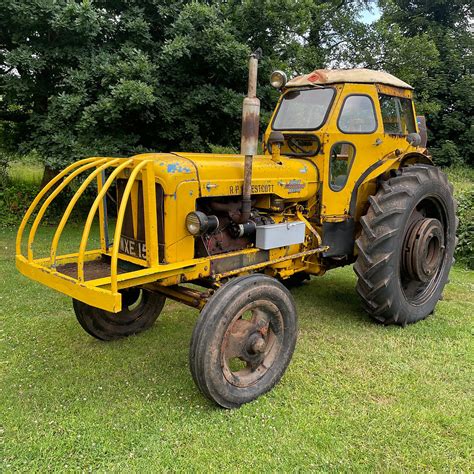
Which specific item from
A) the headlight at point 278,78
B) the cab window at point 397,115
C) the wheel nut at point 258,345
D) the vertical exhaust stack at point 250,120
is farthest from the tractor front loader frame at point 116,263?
the cab window at point 397,115

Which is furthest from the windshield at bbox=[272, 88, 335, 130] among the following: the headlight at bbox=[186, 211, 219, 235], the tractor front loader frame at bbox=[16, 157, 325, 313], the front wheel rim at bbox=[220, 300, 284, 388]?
the front wheel rim at bbox=[220, 300, 284, 388]

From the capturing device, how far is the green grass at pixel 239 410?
8.82 feet

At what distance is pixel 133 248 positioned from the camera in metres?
3.50

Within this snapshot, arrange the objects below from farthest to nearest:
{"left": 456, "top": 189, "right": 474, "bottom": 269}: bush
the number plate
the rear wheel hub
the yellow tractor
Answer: {"left": 456, "top": 189, "right": 474, "bottom": 269}: bush
the rear wheel hub
the number plate
the yellow tractor

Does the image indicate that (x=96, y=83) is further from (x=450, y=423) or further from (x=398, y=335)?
(x=450, y=423)

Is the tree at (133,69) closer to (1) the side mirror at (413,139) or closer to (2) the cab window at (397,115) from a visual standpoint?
(2) the cab window at (397,115)

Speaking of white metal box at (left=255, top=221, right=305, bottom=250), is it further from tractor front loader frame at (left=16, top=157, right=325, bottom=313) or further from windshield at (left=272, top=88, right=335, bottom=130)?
windshield at (left=272, top=88, right=335, bottom=130)

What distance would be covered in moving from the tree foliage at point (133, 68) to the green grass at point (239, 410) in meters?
3.62

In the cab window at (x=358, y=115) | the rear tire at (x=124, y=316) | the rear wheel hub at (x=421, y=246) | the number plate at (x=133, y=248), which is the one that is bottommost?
the rear tire at (x=124, y=316)

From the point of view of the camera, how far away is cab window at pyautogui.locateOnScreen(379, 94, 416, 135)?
4.52m

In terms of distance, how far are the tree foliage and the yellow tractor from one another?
3179 mm

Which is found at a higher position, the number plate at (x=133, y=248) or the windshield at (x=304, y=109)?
the windshield at (x=304, y=109)

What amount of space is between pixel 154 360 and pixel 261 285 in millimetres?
1240

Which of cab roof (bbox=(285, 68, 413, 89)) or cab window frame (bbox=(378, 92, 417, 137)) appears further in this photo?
cab window frame (bbox=(378, 92, 417, 137))
